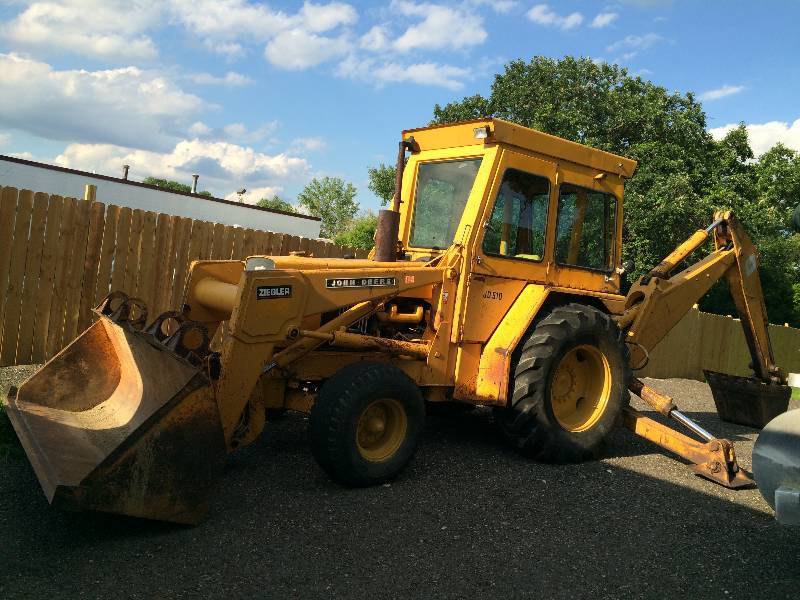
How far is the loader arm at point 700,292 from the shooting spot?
6.83 m

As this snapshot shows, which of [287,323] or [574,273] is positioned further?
[574,273]

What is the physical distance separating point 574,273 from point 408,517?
3018 mm

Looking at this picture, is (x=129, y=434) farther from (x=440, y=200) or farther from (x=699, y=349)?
(x=699, y=349)

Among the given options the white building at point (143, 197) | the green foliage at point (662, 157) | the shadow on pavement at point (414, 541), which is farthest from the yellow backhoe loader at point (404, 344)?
the white building at point (143, 197)

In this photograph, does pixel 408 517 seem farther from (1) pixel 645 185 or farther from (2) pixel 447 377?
(1) pixel 645 185

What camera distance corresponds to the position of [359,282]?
5.04 meters

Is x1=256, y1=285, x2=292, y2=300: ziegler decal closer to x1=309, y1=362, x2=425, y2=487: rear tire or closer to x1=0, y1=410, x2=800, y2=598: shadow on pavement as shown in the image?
x1=309, y1=362, x2=425, y2=487: rear tire

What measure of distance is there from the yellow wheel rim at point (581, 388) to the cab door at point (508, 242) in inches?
31.7

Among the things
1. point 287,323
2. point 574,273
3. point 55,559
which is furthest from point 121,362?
point 574,273

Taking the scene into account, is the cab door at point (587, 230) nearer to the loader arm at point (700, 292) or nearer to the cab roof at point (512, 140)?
the cab roof at point (512, 140)

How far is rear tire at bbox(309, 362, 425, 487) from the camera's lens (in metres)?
4.51

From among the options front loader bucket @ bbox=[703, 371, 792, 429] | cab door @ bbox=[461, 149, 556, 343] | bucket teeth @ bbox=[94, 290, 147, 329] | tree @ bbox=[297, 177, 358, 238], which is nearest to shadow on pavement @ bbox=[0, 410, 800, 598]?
bucket teeth @ bbox=[94, 290, 147, 329]

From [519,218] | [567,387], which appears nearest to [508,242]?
[519,218]

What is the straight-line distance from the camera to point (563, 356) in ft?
19.0
